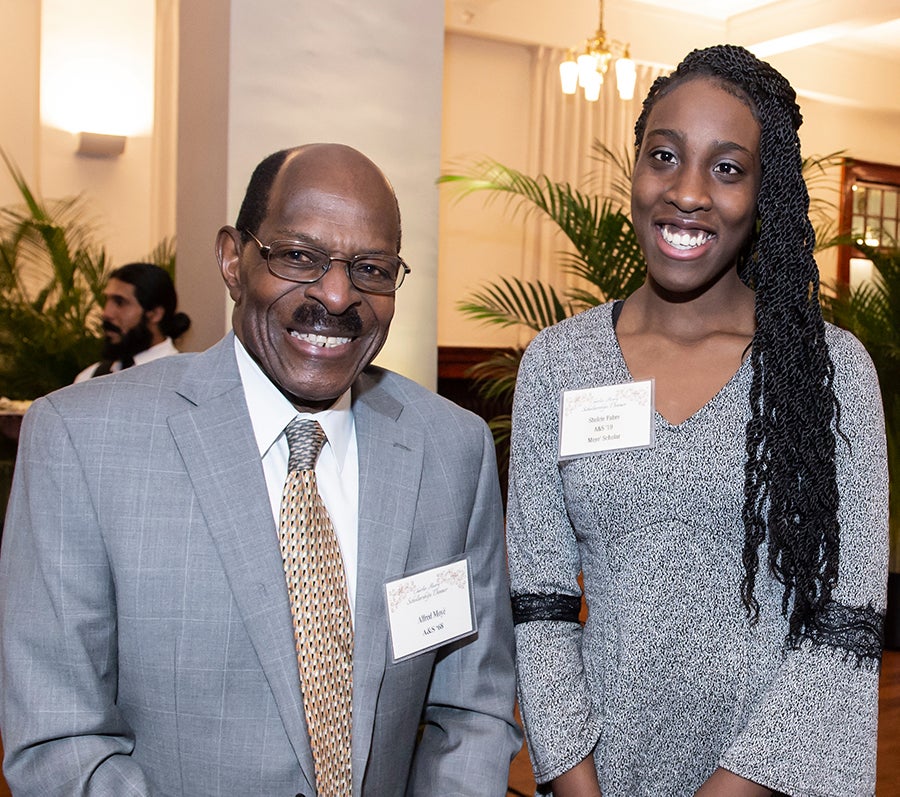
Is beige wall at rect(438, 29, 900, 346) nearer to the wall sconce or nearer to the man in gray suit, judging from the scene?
the wall sconce

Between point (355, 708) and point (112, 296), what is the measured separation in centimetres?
367

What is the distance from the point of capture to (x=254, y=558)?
1352 millimetres

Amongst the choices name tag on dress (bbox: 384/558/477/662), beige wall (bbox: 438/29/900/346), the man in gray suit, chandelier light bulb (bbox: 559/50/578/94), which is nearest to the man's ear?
the man in gray suit

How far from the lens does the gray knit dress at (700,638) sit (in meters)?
1.45

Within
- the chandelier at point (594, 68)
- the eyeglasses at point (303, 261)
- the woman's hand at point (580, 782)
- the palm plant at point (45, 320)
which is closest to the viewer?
the eyeglasses at point (303, 261)

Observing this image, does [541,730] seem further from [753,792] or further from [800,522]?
[800,522]

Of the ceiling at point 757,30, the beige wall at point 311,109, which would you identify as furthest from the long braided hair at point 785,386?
the ceiling at point 757,30

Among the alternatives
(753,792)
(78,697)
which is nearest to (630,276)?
(753,792)

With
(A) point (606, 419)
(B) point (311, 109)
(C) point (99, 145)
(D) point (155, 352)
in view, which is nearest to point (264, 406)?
(A) point (606, 419)

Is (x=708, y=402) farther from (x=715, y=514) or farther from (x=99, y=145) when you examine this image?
(x=99, y=145)

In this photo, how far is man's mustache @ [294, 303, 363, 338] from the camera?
4.57ft

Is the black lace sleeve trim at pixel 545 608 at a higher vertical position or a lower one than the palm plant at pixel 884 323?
lower

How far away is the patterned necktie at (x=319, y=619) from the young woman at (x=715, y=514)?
332mm

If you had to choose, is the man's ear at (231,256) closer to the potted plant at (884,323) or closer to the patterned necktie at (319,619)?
the patterned necktie at (319,619)
